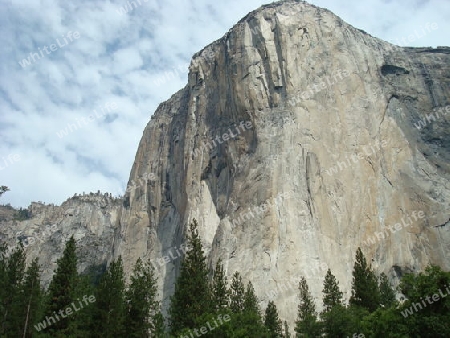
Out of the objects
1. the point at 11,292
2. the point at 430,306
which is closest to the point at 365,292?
the point at 430,306

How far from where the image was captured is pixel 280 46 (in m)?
64.8

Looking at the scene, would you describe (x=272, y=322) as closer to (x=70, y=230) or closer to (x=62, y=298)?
(x=62, y=298)

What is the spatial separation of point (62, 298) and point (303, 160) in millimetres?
33658

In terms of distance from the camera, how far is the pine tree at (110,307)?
99.8 feet

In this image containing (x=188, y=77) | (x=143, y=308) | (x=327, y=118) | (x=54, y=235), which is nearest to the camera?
(x=143, y=308)

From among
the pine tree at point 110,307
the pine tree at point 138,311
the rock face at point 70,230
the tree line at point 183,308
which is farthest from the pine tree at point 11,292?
the rock face at point 70,230

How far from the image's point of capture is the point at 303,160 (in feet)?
189

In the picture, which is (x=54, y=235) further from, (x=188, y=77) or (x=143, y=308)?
(x=143, y=308)

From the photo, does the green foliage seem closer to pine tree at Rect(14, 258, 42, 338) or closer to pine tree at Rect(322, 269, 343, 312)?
pine tree at Rect(322, 269, 343, 312)

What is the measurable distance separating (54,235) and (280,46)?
3070 inches

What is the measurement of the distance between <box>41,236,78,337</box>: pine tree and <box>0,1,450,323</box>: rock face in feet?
67.6

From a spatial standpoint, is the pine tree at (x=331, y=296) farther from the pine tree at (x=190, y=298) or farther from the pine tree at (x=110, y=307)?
the pine tree at (x=110, y=307)

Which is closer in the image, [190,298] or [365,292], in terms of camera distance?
[190,298]

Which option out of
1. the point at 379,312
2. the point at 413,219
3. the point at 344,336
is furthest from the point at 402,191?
the point at 379,312
